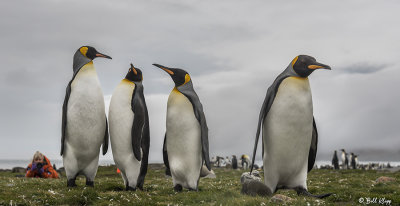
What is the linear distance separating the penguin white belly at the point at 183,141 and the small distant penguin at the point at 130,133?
0.75 metres

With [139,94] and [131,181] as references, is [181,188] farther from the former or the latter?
[139,94]

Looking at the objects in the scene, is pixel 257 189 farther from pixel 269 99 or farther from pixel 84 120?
pixel 84 120

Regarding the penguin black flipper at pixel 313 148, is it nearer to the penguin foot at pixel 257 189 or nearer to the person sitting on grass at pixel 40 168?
the penguin foot at pixel 257 189

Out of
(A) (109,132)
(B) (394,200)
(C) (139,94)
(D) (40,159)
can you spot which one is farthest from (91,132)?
(D) (40,159)

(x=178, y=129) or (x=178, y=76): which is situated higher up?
(x=178, y=76)

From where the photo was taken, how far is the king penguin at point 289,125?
812 centimetres

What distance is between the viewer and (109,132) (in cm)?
973

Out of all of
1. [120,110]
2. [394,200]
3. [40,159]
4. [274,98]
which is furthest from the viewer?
[40,159]

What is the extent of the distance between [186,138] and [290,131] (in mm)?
2343

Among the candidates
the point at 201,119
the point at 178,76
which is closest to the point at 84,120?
the point at 178,76

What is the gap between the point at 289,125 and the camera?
8109 mm

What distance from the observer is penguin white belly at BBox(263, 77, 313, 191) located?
319 inches

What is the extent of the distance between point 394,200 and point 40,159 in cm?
1450

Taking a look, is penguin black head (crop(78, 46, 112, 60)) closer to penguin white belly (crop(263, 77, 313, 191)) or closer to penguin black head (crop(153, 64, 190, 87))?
penguin black head (crop(153, 64, 190, 87))
